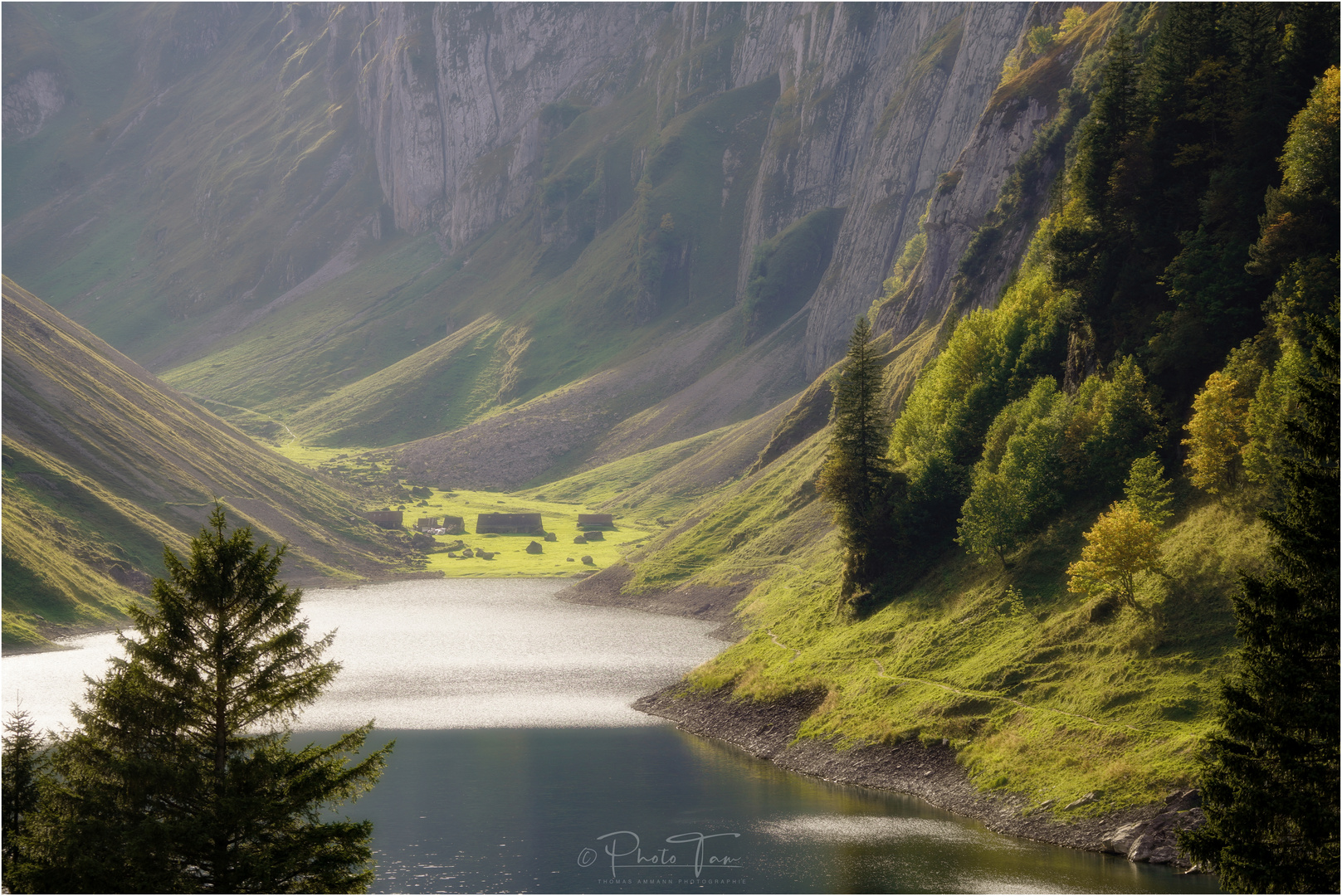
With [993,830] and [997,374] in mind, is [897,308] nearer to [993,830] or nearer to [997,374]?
[997,374]

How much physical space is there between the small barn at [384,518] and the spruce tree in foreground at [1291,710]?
552 ft

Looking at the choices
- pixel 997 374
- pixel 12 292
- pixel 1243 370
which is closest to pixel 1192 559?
pixel 1243 370

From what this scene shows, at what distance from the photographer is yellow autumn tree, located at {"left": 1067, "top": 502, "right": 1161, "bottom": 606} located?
201 feet

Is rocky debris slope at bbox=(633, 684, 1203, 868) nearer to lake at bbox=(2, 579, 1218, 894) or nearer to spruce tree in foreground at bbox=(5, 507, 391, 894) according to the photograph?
lake at bbox=(2, 579, 1218, 894)

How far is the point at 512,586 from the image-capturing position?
155500 millimetres

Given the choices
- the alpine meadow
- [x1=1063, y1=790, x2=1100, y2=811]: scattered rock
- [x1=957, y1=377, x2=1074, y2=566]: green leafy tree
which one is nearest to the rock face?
the alpine meadow

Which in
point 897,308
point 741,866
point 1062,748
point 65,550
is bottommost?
point 741,866

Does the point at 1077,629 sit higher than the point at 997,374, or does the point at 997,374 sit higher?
the point at 997,374

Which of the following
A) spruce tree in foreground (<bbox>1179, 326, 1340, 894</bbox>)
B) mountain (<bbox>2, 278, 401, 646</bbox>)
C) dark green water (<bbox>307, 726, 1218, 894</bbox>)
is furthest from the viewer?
mountain (<bbox>2, 278, 401, 646</bbox>)

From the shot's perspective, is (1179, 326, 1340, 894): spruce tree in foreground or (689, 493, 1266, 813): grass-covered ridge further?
(689, 493, 1266, 813): grass-covered ridge

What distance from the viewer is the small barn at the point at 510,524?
625 ft

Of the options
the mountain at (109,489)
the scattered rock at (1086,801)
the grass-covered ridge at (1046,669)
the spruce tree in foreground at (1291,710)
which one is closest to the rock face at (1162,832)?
the grass-covered ridge at (1046,669)

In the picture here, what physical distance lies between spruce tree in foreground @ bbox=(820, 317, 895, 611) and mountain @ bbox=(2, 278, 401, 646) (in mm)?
78612

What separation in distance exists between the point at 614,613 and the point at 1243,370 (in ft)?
270
